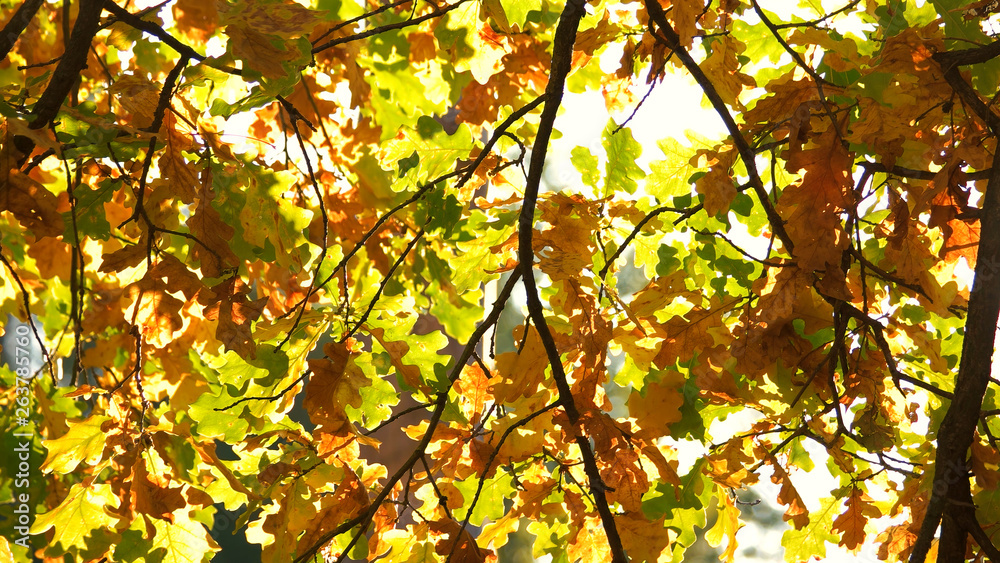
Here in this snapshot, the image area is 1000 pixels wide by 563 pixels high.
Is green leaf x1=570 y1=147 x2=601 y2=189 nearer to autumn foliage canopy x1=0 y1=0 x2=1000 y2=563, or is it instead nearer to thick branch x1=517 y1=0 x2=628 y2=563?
autumn foliage canopy x1=0 y1=0 x2=1000 y2=563

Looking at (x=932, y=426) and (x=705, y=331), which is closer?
(x=705, y=331)

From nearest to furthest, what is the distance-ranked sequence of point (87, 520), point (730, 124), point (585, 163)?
point (730, 124), point (87, 520), point (585, 163)

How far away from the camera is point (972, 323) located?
71 centimetres

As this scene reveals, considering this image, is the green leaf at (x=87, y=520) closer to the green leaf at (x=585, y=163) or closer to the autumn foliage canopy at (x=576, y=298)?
the autumn foliage canopy at (x=576, y=298)

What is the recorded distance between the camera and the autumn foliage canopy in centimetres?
75

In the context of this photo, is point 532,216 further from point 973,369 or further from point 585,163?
point 973,369

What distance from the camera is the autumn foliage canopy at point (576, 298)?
0.75 m

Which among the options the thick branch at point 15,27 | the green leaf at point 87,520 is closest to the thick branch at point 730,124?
the thick branch at point 15,27

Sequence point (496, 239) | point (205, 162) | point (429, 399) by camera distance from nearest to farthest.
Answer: point (205, 162) → point (429, 399) → point (496, 239)

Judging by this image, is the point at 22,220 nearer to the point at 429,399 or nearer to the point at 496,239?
the point at 429,399

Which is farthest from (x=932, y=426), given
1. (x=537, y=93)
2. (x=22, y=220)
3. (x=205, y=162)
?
(x=22, y=220)

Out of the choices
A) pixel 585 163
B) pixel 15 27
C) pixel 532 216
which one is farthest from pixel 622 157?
pixel 15 27

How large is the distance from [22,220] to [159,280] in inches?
7.1

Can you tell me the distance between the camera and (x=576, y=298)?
95 centimetres
